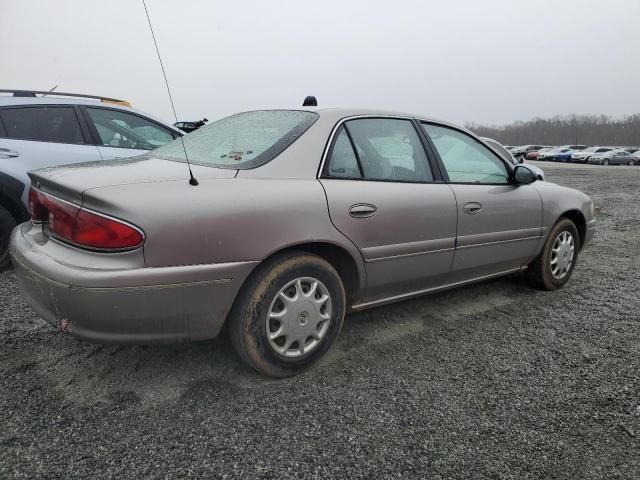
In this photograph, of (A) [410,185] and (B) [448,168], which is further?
(B) [448,168]

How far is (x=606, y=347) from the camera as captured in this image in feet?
9.64

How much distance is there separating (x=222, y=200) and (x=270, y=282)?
0.46 metres

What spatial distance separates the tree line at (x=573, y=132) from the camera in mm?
77125

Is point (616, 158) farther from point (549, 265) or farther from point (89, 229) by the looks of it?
point (89, 229)

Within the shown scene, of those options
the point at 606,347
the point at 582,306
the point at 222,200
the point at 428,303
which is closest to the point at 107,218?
the point at 222,200

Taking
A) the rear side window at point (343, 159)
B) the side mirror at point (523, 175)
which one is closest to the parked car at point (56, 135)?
the rear side window at point (343, 159)

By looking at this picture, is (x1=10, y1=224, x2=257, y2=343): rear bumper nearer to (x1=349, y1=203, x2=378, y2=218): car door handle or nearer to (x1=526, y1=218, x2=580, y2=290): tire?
(x1=349, y1=203, x2=378, y2=218): car door handle

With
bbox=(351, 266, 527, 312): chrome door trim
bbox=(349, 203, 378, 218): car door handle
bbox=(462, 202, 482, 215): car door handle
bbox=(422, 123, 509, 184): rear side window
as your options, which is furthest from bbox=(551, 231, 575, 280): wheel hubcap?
bbox=(349, 203, 378, 218): car door handle

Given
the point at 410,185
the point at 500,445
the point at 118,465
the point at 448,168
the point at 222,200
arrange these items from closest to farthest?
the point at 118,465 < the point at 500,445 < the point at 222,200 < the point at 410,185 < the point at 448,168

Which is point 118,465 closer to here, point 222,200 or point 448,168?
point 222,200

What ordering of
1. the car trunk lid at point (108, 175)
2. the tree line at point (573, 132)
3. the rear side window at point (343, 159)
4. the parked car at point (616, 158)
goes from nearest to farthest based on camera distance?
1. the car trunk lid at point (108, 175)
2. the rear side window at point (343, 159)
3. the parked car at point (616, 158)
4. the tree line at point (573, 132)

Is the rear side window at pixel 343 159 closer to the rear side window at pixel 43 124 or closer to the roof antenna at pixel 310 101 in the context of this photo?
the roof antenna at pixel 310 101

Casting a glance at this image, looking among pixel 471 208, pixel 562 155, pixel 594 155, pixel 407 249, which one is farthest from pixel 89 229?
pixel 562 155

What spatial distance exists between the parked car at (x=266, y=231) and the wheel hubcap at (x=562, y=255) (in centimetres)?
80
